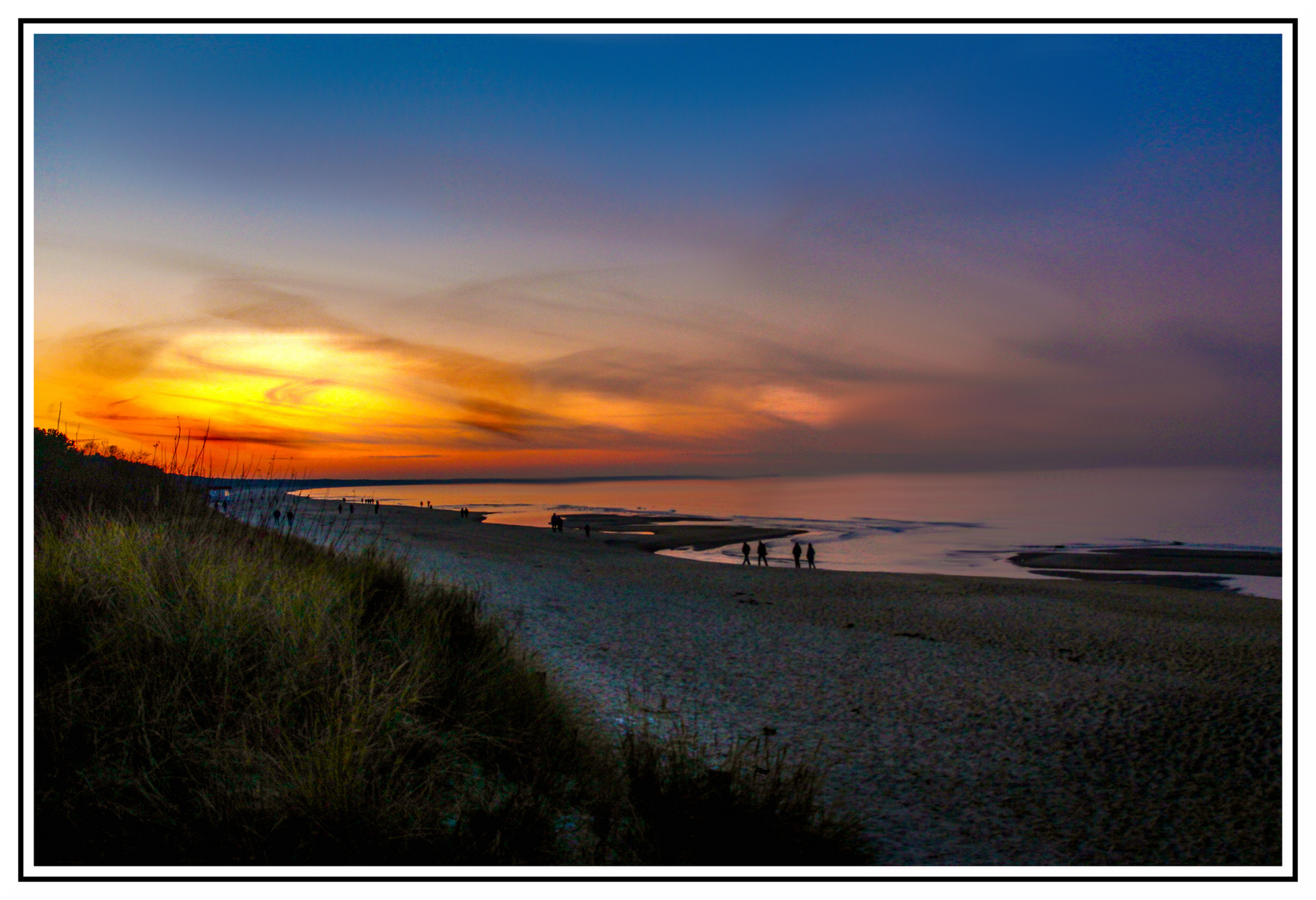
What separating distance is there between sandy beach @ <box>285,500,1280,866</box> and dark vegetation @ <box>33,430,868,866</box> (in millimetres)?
1480

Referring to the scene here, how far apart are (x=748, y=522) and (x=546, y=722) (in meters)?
52.6

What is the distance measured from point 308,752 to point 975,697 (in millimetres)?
8076

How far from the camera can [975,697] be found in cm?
892

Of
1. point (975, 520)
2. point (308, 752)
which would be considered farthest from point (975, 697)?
point (975, 520)

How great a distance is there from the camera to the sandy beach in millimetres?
5312

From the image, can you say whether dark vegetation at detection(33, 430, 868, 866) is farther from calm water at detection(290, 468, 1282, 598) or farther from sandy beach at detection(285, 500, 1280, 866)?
calm water at detection(290, 468, 1282, 598)

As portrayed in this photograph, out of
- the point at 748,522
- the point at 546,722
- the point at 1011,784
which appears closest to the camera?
the point at 546,722

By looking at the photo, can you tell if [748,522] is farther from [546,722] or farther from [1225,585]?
[546,722]

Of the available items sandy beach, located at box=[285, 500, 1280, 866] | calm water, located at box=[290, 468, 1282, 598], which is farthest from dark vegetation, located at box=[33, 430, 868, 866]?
calm water, located at box=[290, 468, 1282, 598]

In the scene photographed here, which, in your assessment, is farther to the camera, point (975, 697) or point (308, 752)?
point (975, 697)

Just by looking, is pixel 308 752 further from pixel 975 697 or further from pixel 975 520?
pixel 975 520

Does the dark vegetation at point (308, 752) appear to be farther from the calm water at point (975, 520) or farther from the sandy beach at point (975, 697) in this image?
the calm water at point (975, 520)

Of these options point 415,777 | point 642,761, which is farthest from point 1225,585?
point 415,777
